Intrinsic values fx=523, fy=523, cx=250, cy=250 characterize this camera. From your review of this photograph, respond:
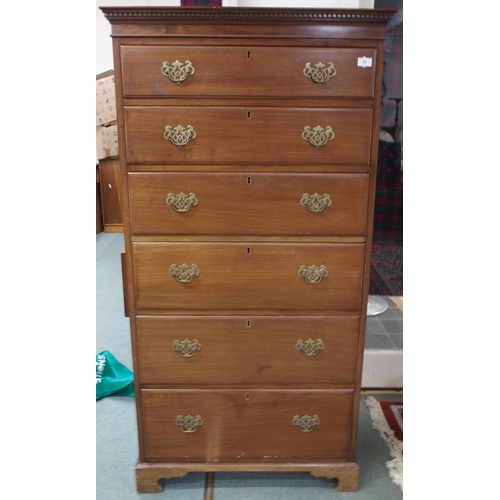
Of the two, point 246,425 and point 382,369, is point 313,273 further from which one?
point 382,369

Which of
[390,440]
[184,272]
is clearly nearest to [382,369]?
[390,440]

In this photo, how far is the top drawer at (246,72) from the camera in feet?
4.74

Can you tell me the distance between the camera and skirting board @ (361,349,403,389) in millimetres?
2295

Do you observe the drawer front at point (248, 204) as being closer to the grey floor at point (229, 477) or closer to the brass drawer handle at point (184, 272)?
the brass drawer handle at point (184, 272)

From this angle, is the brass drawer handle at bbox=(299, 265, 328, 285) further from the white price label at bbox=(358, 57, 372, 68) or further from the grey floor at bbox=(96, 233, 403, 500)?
the grey floor at bbox=(96, 233, 403, 500)

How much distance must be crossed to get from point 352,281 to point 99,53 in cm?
340

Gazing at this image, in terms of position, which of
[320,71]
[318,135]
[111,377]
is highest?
[320,71]

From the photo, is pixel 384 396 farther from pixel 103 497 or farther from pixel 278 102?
pixel 278 102

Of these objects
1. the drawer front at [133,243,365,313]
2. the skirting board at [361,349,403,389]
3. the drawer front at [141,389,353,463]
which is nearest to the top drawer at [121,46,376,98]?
the drawer front at [133,243,365,313]

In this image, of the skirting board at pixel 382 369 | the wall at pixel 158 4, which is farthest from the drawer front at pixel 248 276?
the wall at pixel 158 4

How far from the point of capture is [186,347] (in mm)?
1667

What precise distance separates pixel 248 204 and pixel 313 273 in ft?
0.96

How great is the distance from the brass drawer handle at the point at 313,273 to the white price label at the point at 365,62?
0.59 metres

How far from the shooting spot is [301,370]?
1.70 metres
